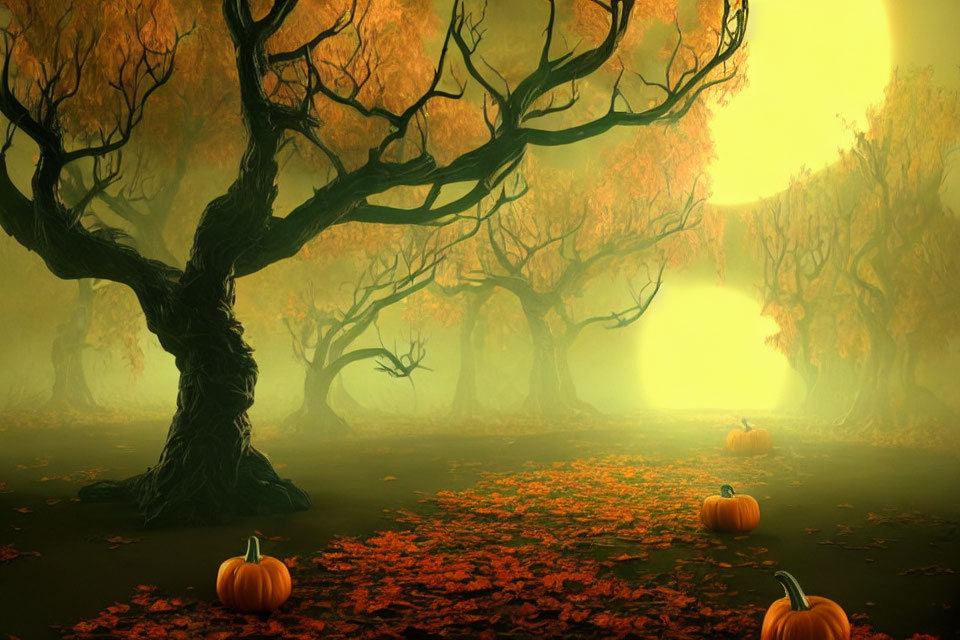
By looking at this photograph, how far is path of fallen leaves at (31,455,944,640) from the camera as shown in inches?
249

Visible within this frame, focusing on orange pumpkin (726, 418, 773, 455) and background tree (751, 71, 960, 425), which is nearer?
orange pumpkin (726, 418, 773, 455)

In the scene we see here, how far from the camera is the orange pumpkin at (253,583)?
6691 mm

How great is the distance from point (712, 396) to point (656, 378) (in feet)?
9.94

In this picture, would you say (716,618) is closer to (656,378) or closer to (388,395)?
(388,395)

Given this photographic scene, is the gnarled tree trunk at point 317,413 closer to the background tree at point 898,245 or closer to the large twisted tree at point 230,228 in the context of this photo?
the large twisted tree at point 230,228

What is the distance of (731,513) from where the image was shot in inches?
377

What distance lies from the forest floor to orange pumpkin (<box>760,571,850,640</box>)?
55 centimetres

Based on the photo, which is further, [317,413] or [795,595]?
[317,413]

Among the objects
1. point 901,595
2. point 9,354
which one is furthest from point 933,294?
point 9,354

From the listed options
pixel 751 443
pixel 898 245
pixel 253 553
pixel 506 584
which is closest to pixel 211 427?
pixel 253 553

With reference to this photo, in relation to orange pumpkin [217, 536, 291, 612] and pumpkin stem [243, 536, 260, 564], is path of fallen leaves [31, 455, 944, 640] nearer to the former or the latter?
orange pumpkin [217, 536, 291, 612]

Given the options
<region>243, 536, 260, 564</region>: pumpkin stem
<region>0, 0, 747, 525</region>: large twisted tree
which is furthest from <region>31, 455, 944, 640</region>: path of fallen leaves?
<region>0, 0, 747, 525</region>: large twisted tree

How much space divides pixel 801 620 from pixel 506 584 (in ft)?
8.76

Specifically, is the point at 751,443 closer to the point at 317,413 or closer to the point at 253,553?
the point at 317,413
